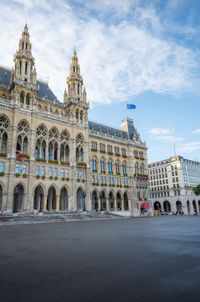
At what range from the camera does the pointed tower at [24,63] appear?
4850 centimetres

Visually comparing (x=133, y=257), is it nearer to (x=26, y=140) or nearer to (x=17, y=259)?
(x=17, y=259)

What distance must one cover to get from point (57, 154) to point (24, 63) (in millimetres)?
22437

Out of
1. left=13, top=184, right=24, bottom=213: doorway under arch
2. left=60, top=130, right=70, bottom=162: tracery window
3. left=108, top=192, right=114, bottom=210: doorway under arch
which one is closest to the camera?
left=13, top=184, right=24, bottom=213: doorway under arch

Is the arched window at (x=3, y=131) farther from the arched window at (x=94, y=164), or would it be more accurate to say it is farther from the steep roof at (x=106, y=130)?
the steep roof at (x=106, y=130)

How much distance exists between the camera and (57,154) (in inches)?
1966

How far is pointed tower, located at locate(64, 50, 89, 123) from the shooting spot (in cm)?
5641

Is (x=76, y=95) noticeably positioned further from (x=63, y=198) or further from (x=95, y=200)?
(x=95, y=200)

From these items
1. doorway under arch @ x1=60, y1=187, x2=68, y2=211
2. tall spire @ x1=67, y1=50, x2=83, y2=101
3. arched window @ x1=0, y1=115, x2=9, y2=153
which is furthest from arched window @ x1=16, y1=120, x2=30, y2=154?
tall spire @ x1=67, y1=50, x2=83, y2=101

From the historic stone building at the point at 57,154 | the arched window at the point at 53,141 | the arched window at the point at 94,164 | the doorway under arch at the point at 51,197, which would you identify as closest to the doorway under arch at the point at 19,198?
the historic stone building at the point at 57,154

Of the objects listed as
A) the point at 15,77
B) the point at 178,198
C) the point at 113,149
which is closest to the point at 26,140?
the point at 15,77

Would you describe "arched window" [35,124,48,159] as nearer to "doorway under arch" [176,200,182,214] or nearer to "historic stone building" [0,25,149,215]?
"historic stone building" [0,25,149,215]

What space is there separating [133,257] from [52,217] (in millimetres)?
31266

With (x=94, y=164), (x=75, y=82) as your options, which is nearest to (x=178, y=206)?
(x=94, y=164)

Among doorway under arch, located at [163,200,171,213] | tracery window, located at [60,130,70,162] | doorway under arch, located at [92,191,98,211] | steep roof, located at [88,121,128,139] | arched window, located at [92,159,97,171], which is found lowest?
doorway under arch, located at [163,200,171,213]
